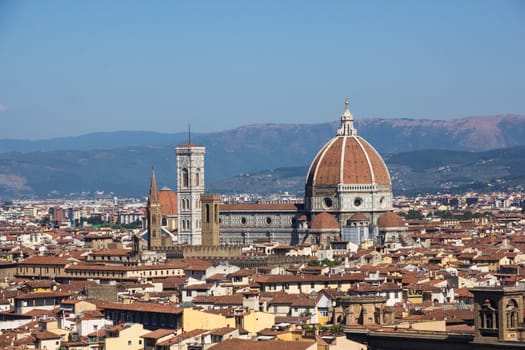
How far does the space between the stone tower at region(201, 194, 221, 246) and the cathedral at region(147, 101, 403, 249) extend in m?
0.06

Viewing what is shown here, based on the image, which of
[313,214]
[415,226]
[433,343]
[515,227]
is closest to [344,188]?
[313,214]

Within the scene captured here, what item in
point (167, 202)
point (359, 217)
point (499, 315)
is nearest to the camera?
point (499, 315)

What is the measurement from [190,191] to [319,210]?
936cm

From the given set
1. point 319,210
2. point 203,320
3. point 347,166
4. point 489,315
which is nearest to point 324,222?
point 319,210

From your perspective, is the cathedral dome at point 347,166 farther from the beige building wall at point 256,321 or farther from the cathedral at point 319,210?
the beige building wall at point 256,321

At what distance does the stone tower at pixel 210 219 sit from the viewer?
10819 centimetres

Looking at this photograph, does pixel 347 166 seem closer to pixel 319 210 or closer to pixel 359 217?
pixel 319 210

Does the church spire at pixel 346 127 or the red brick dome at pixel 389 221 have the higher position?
the church spire at pixel 346 127

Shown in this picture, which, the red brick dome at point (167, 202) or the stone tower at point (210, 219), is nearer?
the stone tower at point (210, 219)

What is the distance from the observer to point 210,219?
4306 inches

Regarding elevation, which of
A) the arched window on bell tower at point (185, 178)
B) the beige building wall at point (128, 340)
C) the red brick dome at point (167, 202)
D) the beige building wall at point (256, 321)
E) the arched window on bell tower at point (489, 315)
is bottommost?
the beige building wall at point (128, 340)

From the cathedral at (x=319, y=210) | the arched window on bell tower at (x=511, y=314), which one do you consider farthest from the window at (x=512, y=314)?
the cathedral at (x=319, y=210)

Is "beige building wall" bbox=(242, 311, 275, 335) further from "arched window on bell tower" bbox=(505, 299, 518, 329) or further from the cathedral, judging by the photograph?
the cathedral

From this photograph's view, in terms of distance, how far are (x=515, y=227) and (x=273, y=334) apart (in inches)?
3781
